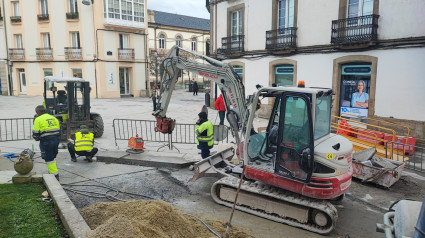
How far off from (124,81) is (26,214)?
2951cm

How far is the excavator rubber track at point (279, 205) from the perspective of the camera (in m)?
5.71

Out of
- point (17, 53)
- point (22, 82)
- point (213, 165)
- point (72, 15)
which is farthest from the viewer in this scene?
point (22, 82)

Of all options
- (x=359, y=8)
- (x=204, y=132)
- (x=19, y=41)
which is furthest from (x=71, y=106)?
(x=19, y=41)

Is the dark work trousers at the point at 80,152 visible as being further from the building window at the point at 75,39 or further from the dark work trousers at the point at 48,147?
the building window at the point at 75,39

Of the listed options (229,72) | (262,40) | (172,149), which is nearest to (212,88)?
(262,40)

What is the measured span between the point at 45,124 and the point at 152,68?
3225 cm

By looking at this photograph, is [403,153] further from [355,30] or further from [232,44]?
[232,44]

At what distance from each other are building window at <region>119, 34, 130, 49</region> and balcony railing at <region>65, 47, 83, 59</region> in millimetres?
3981

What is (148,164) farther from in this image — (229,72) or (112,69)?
(112,69)

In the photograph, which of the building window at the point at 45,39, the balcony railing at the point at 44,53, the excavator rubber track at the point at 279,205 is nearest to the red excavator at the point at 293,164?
the excavator rubber track at the point at 279,205

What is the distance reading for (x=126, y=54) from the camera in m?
32.9

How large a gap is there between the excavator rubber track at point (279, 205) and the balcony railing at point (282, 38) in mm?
10865

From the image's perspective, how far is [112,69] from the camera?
32.1m

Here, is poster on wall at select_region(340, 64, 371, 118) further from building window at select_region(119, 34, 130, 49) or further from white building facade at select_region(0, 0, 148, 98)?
building window at select_region(119, 34, 130, 49)
